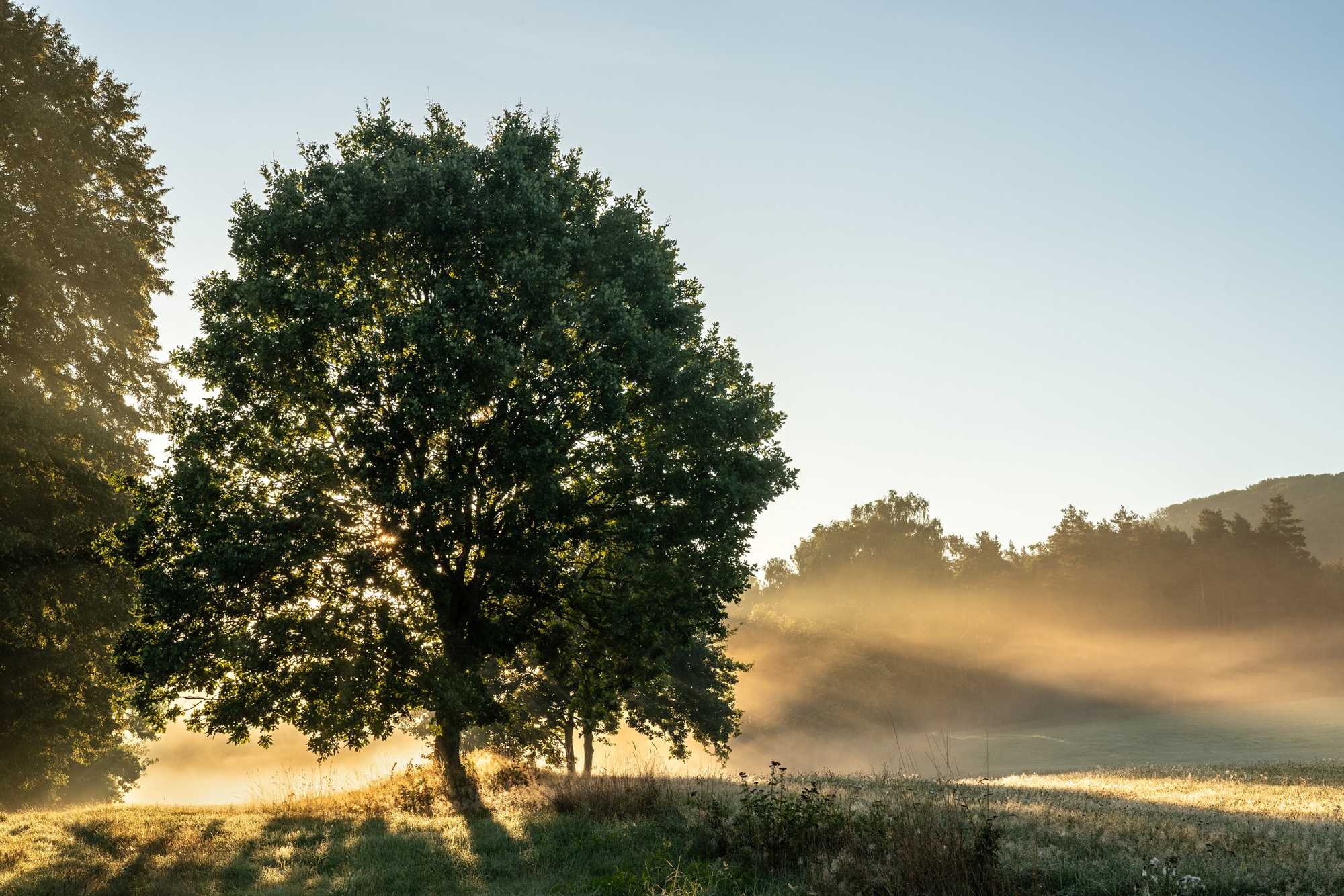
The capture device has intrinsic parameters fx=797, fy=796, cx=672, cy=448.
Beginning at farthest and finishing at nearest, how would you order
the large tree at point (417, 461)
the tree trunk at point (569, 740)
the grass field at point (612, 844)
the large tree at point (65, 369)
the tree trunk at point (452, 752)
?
the tree trunk at point (569, 740)
the large tree at point (65, 369)
the tree trunk at point (452, 752)
the large tree at point (417, 461)
the grass field at point (612, 844)

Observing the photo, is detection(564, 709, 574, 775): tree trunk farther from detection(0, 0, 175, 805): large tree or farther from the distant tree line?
the distant tree line

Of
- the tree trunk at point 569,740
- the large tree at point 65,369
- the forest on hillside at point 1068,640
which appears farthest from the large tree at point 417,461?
the forest on hillside at point 1068,640

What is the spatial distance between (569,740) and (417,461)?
2007 centimetres

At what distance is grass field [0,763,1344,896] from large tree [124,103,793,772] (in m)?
2.18

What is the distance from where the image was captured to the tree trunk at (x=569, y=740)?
27.5 meters

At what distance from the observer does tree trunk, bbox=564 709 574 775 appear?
27.5 meters

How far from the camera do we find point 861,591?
404ft

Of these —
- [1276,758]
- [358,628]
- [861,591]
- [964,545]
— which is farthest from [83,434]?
[861,591]

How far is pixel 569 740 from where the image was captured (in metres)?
32.8

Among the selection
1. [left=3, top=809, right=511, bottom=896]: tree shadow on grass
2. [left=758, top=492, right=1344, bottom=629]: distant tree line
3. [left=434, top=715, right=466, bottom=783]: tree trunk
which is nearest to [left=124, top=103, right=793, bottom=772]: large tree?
[left=434, top=715, right=466, bottom=783]: tree trunk

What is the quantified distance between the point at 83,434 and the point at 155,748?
2148 inches

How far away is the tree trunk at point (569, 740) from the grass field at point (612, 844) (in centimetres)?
926

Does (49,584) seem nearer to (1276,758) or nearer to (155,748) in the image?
(1276,758)

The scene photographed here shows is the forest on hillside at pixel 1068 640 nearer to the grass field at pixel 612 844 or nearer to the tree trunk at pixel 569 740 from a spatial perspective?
the tree trunk at pixel 569 740
